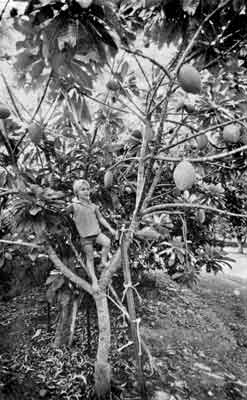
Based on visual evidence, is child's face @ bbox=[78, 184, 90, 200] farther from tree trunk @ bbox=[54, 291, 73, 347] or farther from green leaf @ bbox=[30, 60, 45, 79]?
tree trunk @ bbox=[54, 291, 73, 347]

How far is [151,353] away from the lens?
6.40 feet

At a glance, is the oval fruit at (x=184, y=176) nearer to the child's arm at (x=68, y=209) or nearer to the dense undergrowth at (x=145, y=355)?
the child's arm at (x=68, y=209)

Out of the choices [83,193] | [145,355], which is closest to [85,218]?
[83,193]

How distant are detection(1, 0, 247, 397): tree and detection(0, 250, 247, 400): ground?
0.26 meters

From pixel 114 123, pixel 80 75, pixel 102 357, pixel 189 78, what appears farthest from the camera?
pixel 114 123

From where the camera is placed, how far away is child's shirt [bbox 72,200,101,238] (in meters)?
1.45

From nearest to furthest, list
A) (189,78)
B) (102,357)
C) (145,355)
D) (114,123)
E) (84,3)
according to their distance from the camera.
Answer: (84,3) < (189,78) < (102,357) < (145,355) < (114,123)

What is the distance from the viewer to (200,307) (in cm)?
302

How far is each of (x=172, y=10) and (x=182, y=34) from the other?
10cm

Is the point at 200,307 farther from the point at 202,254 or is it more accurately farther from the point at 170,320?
the point at 202,254

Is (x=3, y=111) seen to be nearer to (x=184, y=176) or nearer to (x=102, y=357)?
(x=184, y=176)

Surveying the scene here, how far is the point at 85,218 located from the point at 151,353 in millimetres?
1056

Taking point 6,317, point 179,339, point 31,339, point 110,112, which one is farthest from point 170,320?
point 110,112

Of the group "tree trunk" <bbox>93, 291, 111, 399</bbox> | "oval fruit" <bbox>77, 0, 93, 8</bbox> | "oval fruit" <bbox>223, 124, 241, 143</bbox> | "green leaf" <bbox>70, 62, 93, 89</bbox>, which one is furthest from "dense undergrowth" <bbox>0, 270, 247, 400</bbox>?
"oval fruit" <bbox>77, 0, 93, 8</bbox>
